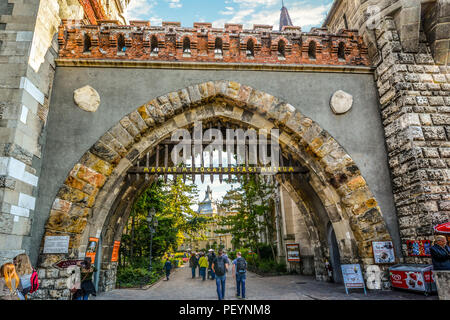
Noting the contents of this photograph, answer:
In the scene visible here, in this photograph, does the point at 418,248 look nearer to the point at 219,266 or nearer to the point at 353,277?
the point at 353,277

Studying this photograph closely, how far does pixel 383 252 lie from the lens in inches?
281

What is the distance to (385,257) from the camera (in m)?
7.11

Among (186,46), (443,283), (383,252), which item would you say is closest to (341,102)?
(383,252)

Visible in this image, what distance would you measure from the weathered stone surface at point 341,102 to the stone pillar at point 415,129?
93 centimetres

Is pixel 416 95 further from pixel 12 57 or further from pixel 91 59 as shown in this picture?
pixel 12 57

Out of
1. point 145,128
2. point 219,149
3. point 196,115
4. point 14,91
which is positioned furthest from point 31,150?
point 219,149

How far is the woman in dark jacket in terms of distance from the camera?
5.12 metres

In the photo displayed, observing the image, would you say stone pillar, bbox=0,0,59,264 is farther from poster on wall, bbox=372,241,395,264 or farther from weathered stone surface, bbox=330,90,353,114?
poster on wall, bbox=372,241,395,264

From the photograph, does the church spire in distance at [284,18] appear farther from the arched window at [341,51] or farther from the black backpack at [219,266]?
the black backpack at [219,266]

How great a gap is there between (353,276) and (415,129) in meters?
3.99

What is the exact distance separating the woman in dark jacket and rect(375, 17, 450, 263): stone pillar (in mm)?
1355

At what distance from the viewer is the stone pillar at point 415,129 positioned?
6.71 m

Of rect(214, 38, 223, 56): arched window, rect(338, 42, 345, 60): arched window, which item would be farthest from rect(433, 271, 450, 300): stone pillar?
rect(214, 38, 223, 56): arched window

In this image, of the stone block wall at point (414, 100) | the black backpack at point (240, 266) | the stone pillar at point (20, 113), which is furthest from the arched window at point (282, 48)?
the stone pillar at point (20, 113)
